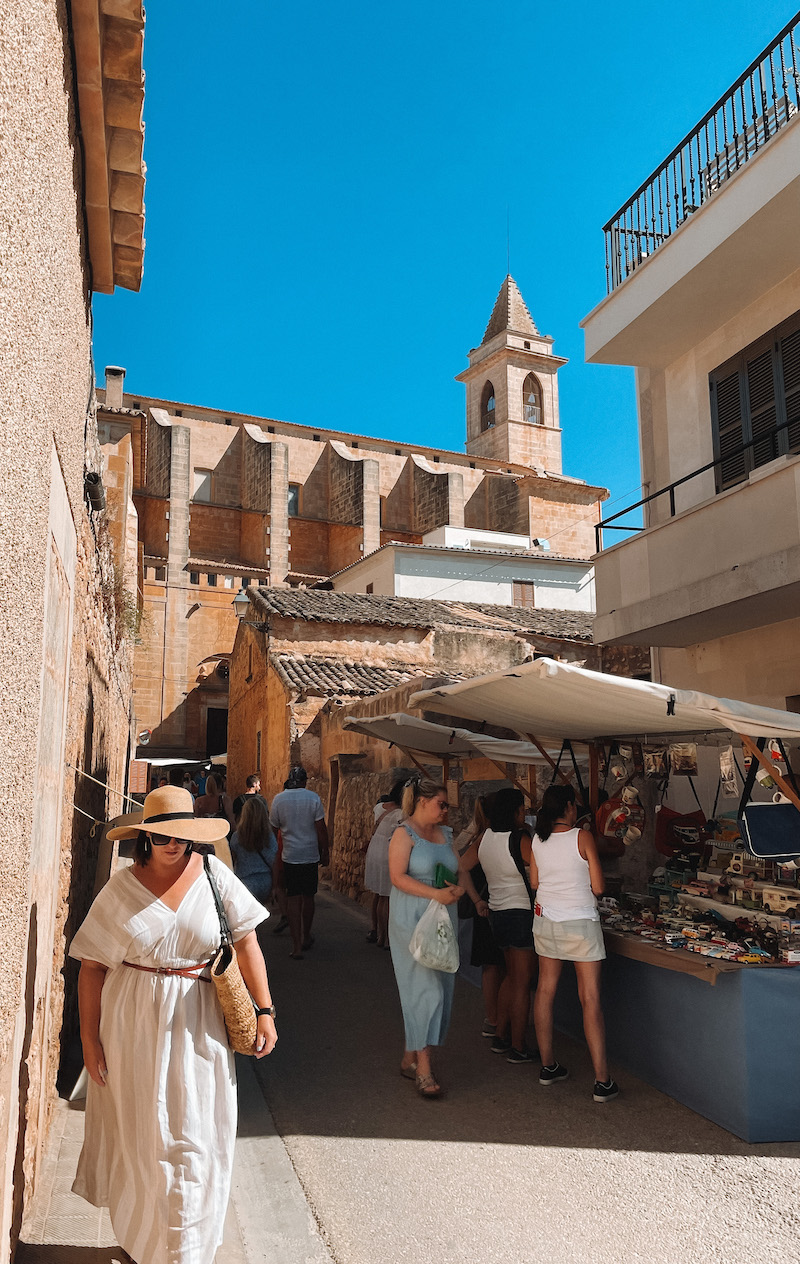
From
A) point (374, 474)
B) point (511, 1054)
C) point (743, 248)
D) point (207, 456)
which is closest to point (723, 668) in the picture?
point (743, 248)

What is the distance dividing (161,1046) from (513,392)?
55188 millimetres

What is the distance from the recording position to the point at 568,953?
517cm

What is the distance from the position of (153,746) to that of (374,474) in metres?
19.1

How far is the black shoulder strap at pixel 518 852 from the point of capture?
5691 millimetres

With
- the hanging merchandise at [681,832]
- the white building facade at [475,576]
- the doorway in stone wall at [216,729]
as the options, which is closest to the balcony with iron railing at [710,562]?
the hanging merchandise at [681,832]

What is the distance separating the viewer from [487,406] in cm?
5728

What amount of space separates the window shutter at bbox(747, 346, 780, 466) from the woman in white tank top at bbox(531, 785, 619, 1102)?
5.85 meters

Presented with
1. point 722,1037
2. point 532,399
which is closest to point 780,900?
point 722,1037

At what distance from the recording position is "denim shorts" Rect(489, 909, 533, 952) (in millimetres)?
5684

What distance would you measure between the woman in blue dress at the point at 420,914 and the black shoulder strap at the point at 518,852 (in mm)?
430

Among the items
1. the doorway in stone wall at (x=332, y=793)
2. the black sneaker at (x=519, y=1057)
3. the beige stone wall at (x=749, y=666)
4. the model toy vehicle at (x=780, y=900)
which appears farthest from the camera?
the doorway in stone wall at (x=332, y=793)

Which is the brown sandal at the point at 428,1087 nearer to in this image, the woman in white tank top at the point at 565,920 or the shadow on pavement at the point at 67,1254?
the woman in white tank top at the point at 565,920

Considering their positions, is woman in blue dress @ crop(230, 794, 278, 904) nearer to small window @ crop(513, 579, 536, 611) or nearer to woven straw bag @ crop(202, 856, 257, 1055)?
woven straw bag @ crop(202, 856, 257, 1055)

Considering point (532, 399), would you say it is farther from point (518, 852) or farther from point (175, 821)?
point (175, 821)
